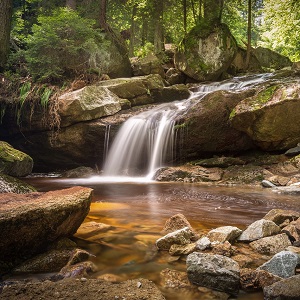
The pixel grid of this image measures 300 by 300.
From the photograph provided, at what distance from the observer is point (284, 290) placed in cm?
209

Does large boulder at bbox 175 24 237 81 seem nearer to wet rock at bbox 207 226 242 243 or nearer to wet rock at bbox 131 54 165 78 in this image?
wet rock at bbox 131 54 165 78

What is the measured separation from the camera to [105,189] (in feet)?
26.6

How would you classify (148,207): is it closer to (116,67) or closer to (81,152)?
(81,152)

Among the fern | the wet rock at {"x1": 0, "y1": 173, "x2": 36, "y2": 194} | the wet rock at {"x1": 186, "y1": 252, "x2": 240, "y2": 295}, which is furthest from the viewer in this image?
the fern

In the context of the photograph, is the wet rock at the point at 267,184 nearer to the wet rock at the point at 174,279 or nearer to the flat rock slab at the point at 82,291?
the wet rock at the point at 174,279

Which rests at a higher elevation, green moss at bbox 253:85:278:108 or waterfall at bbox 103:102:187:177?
green moss at bbox 253:85:278:108

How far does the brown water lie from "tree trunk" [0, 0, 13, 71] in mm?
6769

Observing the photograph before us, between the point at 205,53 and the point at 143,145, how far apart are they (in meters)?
7.76

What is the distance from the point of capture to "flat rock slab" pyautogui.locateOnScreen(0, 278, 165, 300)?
2.12m

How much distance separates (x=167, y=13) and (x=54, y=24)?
1072 cm

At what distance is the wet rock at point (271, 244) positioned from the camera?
10.4ft

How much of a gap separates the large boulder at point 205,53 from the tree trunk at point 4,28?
834 cm

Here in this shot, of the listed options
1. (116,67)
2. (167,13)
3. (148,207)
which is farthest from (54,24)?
(167,13)

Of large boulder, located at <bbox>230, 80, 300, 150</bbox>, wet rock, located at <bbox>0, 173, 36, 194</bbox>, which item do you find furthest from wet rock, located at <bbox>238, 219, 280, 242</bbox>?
large boulder, located at <bbox>230, 80, 300, 150</bbox>
